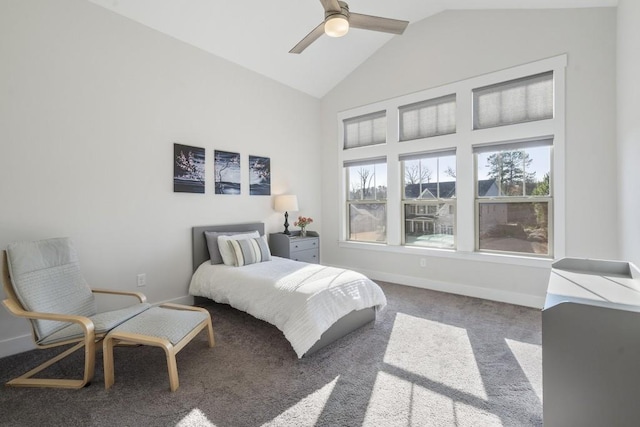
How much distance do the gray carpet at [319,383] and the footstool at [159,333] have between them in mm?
167

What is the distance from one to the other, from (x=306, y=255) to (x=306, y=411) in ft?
9.43

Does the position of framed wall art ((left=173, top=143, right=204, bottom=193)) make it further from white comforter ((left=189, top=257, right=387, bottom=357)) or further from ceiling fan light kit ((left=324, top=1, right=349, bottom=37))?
ceiling fan light kit ((left=324, top=1, right=349, bottom=37))

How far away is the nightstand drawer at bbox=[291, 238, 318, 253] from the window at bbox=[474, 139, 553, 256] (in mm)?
2320

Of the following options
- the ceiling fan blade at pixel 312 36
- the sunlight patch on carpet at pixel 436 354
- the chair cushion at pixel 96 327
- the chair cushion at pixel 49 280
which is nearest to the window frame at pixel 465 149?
the sunlight patch on carpet at pixel 436 354

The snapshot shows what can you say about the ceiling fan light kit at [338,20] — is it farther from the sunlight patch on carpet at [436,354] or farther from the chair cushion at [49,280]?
the chair cushion at [49,280]

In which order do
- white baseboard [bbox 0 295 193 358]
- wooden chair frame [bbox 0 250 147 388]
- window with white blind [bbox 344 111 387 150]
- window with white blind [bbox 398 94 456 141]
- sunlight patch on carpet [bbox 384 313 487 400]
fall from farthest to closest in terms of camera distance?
window with white blind [bbox 344 111 387 150], window with white blind [bbox 398 94 456 141], white baseboard [bbox 0 295 193 358], sunlight patch on carpet [bbox 384 313 487 400], wooden chair frame [bbox 0 250 147 388]

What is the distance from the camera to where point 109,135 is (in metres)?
3.03

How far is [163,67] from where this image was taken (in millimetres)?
3434

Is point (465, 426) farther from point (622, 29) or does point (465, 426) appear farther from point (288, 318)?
point (622, 29)

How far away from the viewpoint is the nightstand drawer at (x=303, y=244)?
14.6 ft

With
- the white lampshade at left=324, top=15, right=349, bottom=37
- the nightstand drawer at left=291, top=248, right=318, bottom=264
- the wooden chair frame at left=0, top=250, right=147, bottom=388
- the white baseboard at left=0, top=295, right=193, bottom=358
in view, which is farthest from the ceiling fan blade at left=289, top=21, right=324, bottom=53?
the white baseboard at left=0, top=295, right=193, bottom=358

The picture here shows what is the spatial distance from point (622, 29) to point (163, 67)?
14.9ft

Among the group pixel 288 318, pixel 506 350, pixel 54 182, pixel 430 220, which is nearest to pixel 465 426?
pixel 506 350

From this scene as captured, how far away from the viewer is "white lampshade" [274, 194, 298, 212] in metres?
4.57
